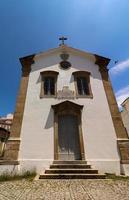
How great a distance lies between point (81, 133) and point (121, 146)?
7.92 feet

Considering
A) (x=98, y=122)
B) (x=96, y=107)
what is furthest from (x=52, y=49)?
(x=98, y=122)

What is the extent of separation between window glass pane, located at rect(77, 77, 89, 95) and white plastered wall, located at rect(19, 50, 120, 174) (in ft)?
1.48

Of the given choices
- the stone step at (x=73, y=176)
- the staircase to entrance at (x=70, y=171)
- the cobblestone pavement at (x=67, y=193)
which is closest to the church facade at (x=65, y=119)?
the staircase to entrance at (x=70, y=171)

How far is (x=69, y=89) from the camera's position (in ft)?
35.5

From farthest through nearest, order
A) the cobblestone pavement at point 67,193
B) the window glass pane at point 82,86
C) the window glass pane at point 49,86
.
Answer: the window glass pane at point 82,86 → the window glass pane at point 49,86 → the cobblestone pavement at point 67,193

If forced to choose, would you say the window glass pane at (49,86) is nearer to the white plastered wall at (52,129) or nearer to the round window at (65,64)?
the white plastered wall at (52,129)

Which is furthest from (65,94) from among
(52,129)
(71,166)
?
(71,166)

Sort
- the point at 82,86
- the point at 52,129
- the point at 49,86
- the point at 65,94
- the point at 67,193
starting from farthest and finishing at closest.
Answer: the point at 82,86 → the point at 49,86 → the point at 65,94 → the point at 52,129 → the point at 67,193

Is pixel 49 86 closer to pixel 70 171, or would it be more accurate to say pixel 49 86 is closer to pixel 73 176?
pixel 70 171

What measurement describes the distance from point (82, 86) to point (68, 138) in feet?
12.8

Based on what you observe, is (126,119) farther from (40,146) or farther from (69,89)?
(40,146)

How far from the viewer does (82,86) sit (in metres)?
11.2

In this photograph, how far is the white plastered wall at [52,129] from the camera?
8641 millimetres

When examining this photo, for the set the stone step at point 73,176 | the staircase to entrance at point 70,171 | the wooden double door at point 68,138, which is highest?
the wooden double door at point 68,138
